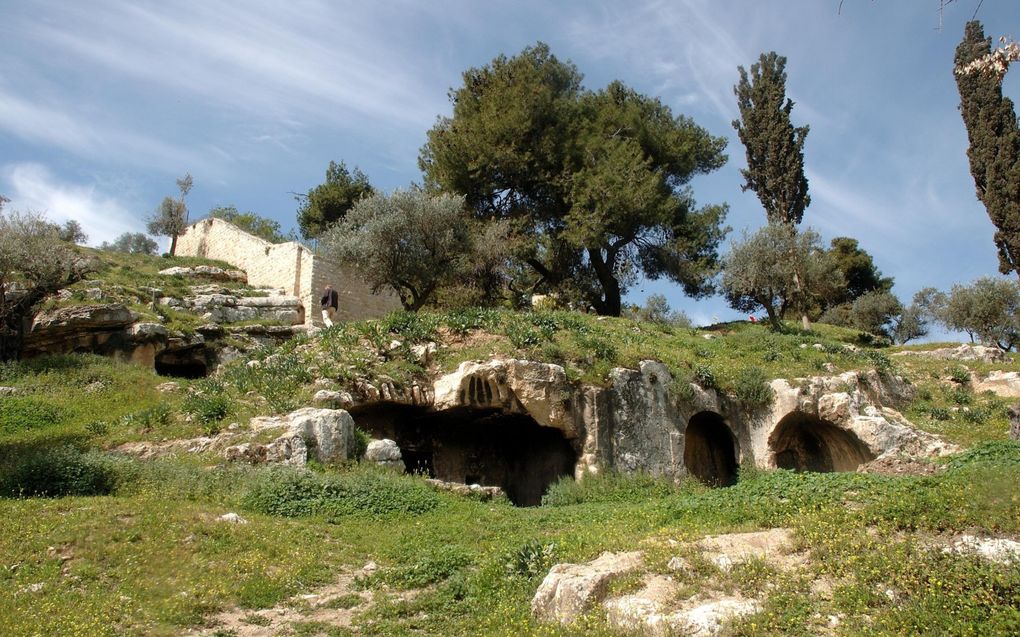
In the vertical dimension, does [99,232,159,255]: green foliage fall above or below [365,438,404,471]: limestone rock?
above

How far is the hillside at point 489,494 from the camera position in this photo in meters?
8.43

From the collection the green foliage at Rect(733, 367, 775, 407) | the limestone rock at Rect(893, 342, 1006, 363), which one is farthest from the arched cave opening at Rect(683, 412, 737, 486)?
the limestone rock at Rect(893, 342, 1006, 363)

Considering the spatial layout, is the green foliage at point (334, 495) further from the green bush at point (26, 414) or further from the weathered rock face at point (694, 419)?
the green bush at point (26, 414)

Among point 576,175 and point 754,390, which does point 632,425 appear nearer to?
point 754,390

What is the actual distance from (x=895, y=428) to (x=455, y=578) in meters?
13.9

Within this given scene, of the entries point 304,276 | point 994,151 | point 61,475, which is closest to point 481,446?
point 61,475

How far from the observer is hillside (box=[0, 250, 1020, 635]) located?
843cm

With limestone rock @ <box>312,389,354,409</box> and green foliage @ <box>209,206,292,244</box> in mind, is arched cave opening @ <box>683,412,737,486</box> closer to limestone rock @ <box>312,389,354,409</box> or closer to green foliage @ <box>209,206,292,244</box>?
limestone rock @ <box>312,389,354,409</box>

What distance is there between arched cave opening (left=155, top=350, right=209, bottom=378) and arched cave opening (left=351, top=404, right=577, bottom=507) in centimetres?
916

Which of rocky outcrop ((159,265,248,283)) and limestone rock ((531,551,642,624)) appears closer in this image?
limestone rock ((531,551,642,624))

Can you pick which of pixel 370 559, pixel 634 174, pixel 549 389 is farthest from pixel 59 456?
pixel 634 174

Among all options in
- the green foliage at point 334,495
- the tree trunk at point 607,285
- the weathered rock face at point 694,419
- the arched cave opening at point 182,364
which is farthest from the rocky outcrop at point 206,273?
the green foliage at point 334,495

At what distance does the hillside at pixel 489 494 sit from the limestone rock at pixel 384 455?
1.15 feet

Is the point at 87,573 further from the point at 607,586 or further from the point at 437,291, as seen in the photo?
the point at 437,291
